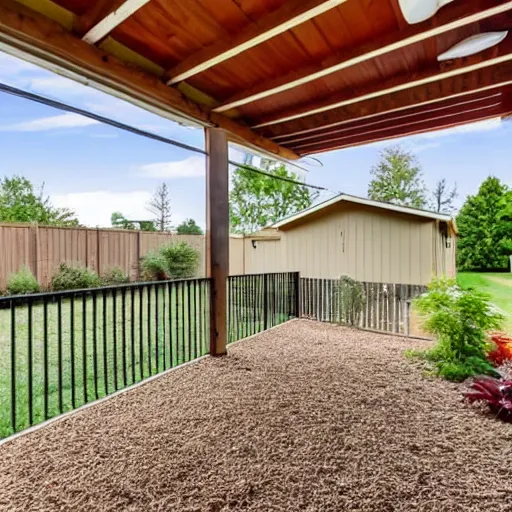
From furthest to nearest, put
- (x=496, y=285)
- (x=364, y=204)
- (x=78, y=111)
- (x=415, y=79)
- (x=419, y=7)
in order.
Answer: (x=496, y=285), (x=364, y=204), (x=415, y=79), (x=78, y=111), (x=419, y=7)

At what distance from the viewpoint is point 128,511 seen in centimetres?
142

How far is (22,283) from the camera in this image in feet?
12.8

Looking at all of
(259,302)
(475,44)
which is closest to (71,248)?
(259,302)

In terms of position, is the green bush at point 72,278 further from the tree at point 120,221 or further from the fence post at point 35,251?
the tree at point 120,221

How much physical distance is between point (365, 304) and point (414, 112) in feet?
10.1

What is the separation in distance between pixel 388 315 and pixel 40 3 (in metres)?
5.31

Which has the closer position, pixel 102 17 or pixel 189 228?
pixel 102 17

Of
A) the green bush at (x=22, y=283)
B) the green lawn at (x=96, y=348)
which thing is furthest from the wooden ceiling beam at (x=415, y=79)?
the green bush at (x=22, y=283)

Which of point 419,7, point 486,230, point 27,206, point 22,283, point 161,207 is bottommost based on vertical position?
point 22,283

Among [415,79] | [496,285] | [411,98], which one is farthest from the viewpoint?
[496,285]

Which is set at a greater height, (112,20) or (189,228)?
(112,20)

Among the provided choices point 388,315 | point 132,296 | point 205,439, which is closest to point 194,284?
point 132,296

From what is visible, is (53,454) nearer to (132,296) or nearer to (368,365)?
(132,296)

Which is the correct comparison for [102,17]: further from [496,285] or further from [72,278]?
[496,285]
